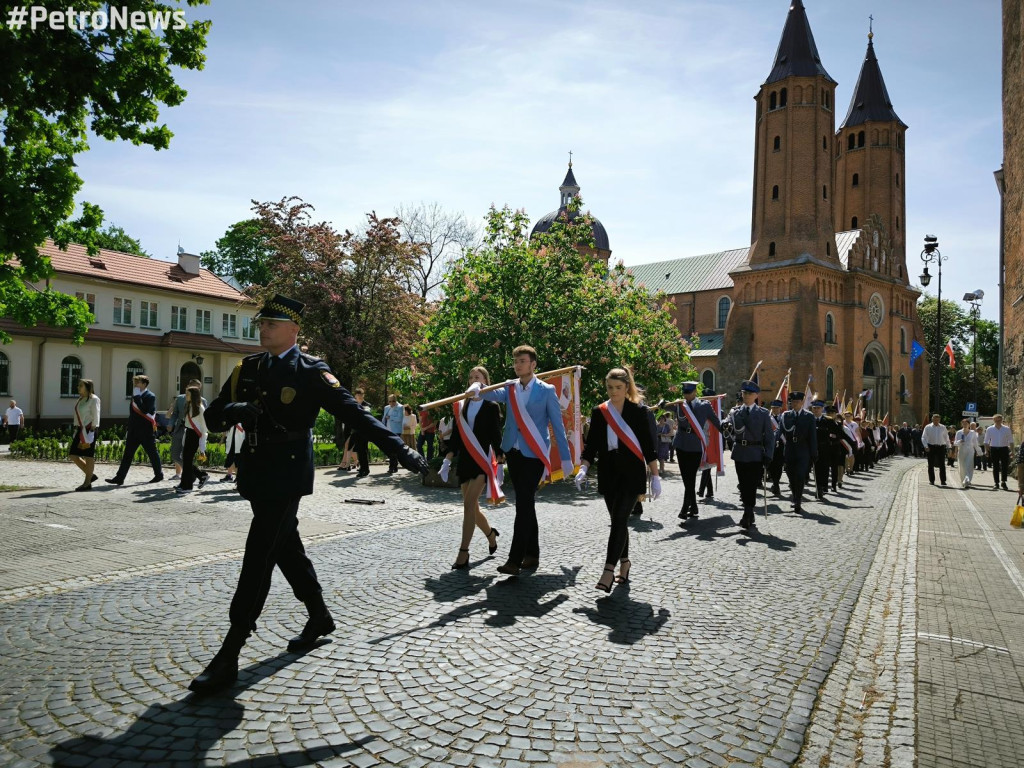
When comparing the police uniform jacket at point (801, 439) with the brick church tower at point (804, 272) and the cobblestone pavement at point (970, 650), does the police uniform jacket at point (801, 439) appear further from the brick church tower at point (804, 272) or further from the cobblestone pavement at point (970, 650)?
the brick church tower at point (804, 272)

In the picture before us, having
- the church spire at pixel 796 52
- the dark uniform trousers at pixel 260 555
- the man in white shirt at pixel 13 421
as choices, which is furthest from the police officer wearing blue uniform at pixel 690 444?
the church spire at pixel 796 52

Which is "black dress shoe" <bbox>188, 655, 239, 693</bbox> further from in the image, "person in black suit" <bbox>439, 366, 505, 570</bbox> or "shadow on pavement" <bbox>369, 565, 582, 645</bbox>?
"person in black suit" <bbox>439, 366, 505, 570</bbox>

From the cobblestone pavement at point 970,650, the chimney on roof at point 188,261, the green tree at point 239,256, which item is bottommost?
the cobblestone pavement at point 970,650

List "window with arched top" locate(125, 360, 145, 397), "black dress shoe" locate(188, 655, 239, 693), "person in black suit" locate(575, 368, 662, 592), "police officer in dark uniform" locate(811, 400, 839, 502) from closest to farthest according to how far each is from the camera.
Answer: "black dress shoe" locate(188, 655, 239, 693), "person in black suit" locate(575, 368, 662, 592), "police officer in dark uniform" locate(811, 400, 839, 502), "window with arched top" locate(125, 360, 145, 397)

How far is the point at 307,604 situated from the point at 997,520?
12497 mm

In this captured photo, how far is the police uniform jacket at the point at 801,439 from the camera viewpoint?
13102mm

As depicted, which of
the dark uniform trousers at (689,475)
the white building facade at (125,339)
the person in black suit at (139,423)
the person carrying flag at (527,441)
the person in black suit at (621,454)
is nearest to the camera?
the person in black suit at (621,454)

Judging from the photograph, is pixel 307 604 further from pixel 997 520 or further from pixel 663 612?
pixel 997 520

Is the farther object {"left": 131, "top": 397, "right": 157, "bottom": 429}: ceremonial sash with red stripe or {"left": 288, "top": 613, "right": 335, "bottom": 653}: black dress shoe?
{"left": 131, "top": 397, "right": 157, "bottom": 429}: ceremonial sash with red stripe

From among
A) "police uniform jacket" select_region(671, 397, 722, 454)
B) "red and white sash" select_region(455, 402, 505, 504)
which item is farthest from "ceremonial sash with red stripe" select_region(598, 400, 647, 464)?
"police uniform jacket" select_region(671, 397, 722, 454)

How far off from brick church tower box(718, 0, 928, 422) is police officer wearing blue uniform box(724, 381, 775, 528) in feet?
144

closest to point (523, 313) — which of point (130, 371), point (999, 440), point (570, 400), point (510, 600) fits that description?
point (570, 400)

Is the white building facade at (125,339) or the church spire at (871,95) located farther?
the church spire at (871,95)

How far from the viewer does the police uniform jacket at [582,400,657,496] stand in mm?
6398
